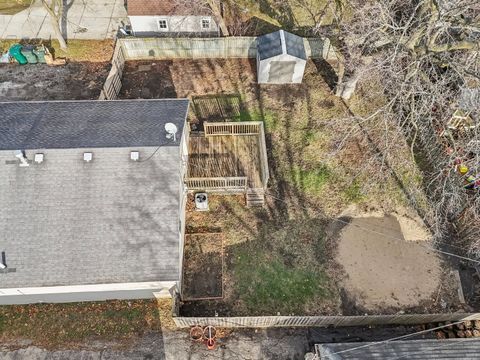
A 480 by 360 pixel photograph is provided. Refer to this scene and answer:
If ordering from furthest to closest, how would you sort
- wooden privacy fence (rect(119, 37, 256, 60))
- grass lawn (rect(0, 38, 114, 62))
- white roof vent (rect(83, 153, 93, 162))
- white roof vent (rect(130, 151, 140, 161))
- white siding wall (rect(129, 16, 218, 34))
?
white siding wall (rect(129, 16, 218, 34)), grass lawn (rect(0, 38, 114, 62)), wooden privacy fence (rect(119, 37, 256, 60)), white roof vent (rect(130, 151, 140, 161)), white roof vent (rect(83, 153, 93, 162))

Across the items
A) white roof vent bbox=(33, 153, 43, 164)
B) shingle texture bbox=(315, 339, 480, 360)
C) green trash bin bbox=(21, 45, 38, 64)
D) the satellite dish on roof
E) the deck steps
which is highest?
green trash bin bbox=(21, 45, 38, 64)

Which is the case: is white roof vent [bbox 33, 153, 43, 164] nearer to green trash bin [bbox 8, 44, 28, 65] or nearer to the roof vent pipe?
the roof vent pipe

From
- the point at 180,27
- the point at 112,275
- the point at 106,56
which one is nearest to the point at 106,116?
the point at 112,275

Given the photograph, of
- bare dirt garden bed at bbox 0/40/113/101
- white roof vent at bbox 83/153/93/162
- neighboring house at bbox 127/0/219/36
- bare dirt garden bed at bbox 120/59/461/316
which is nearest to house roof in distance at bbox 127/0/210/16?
neighboring house at bbox 127/0/219/36

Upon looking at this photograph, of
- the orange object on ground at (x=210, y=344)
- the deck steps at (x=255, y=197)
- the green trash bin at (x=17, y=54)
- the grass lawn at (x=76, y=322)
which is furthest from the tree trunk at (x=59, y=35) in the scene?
the orange object on ground at (x=210, y=344)

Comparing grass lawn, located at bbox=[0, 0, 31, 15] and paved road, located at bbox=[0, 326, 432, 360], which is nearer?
paved road, located at bbox=[0, 326, 432, 360]

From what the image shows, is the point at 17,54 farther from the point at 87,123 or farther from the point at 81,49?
the point at 87,123

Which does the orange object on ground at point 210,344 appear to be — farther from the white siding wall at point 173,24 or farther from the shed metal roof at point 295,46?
the white siding wall at point 173,24
